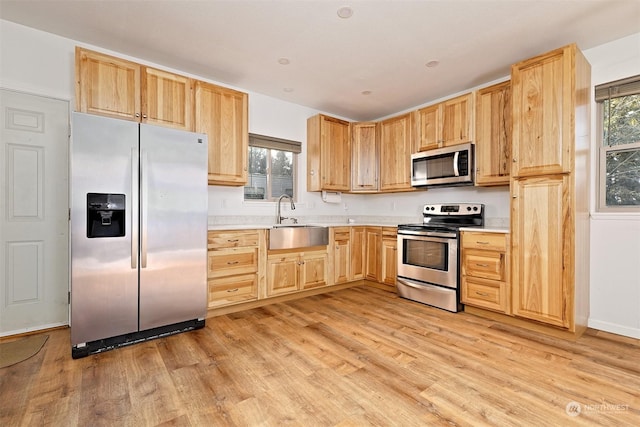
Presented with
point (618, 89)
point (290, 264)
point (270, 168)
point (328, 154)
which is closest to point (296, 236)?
point (290, 264)

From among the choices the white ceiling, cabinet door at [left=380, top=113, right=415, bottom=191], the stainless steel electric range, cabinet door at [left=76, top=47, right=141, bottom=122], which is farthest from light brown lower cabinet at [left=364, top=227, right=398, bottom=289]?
cabinet door at [left=76, top=47, right=141, bottom=122]

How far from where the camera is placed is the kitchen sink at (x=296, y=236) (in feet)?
11.3

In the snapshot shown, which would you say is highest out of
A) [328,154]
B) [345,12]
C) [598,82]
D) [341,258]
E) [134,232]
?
[345,12]

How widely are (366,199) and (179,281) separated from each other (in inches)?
131

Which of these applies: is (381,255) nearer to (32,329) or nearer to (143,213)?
(143,213)

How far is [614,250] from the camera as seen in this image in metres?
2.71

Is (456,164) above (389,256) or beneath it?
above

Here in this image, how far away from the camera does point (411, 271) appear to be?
3.74 metres

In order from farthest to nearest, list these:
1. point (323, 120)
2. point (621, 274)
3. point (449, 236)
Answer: point (323, 120), point (449, 236), point (621, 274)

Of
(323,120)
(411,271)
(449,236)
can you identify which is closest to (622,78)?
(449,236)

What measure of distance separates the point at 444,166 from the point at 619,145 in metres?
1.52

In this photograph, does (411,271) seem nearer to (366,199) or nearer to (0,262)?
(366,199)

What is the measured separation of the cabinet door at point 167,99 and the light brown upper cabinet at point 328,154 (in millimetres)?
1775

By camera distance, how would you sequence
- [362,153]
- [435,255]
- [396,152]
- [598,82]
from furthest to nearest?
1. [362,153]
2. [396,152]
3. [435,255]
4. [598,82]
